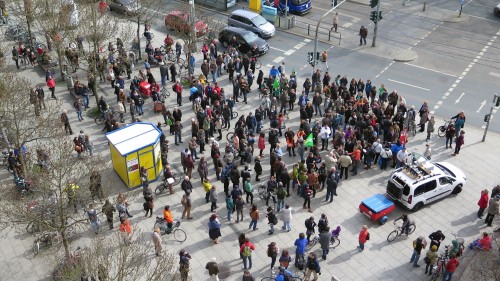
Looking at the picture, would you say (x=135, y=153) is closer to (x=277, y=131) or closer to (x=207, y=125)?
(x=207, y=125)

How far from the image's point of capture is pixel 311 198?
24.8m

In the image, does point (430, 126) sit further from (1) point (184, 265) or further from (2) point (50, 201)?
(2) point (50, 201)

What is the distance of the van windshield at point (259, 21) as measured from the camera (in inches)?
1535

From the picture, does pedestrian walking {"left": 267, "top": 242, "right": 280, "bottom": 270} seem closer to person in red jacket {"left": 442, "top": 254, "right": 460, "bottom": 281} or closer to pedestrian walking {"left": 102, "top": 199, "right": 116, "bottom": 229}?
person in red jacket {"left": 442, "top": 254, "right": 460, "bottom": 281}

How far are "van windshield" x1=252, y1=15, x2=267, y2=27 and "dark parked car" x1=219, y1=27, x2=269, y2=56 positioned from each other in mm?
1802

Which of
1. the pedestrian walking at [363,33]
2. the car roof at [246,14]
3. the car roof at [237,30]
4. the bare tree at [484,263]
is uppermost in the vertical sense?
the car roof at [246,14]

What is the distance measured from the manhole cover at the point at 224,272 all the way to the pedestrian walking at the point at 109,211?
4.58m

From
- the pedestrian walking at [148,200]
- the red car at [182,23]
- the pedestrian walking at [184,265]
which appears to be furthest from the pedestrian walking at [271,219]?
the red car at [182,23]

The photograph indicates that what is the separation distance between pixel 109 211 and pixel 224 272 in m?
4.86

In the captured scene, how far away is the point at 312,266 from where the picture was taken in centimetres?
2006

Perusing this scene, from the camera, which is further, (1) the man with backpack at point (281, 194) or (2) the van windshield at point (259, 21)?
(2) the van windshield at point (259, 21)

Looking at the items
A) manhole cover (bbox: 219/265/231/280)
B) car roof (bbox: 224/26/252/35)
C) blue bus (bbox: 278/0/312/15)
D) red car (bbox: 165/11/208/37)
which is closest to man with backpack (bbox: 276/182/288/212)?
manhole cover (bbox: 219/265/231/280)

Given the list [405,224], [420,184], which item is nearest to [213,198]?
[405,224]

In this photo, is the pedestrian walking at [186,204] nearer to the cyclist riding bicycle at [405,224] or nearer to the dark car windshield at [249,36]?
the cyclist riding bicycle at [405,224]
